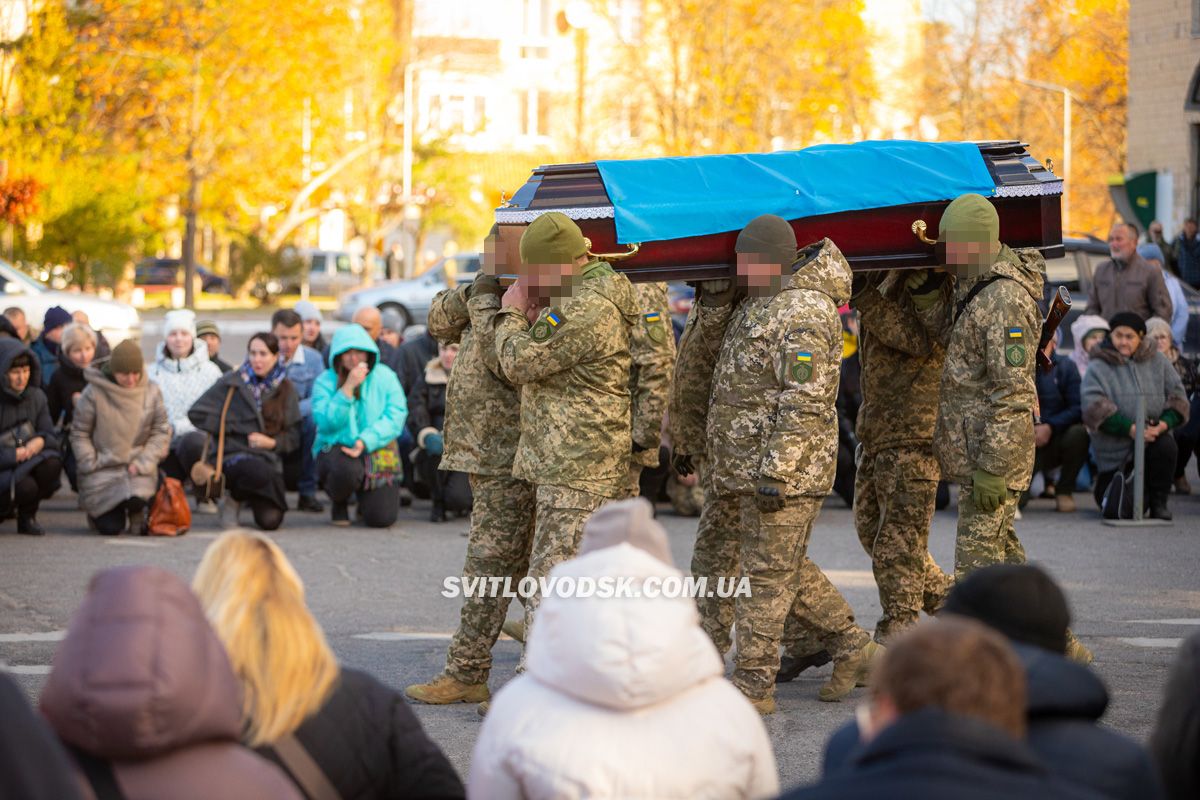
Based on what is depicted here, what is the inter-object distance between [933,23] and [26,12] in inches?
956

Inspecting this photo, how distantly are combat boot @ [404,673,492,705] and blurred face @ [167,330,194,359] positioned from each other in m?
7.08

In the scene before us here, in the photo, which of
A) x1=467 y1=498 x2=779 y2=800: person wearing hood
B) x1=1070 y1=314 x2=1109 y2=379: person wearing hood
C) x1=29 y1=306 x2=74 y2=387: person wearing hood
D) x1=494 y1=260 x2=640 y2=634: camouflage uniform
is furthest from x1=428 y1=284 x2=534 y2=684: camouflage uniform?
x1=29 y1=306 x2=74 y2=387: person wearing hood

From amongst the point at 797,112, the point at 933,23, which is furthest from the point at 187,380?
the point at 933,23

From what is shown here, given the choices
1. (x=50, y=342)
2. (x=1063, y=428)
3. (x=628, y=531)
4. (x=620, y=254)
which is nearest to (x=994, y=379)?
(x=620, y=254)

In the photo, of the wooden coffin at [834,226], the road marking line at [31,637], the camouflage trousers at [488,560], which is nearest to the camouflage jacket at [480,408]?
the camouflage trousers at [488,560]

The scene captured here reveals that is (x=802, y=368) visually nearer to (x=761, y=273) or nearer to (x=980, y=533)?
(x=761, y=273)

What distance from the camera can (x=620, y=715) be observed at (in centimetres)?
353

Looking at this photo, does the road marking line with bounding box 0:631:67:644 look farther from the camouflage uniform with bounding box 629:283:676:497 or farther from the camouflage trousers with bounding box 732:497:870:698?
the camouflage trousers with bounding box 732:497:870:698

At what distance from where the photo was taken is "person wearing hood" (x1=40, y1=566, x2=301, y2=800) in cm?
292

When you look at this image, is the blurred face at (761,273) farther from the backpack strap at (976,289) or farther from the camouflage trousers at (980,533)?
the camouflage trousers at (980,533)

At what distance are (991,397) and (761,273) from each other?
1216 mm

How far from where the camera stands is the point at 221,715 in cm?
305

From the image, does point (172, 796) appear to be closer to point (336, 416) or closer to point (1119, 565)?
point (1119, 565)

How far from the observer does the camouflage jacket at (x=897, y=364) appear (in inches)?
296
